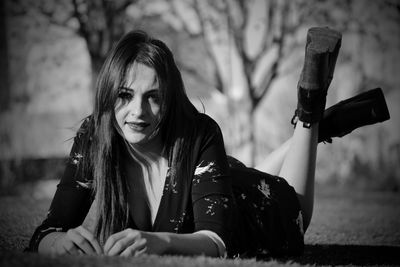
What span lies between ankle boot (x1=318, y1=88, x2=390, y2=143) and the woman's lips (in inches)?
59.5

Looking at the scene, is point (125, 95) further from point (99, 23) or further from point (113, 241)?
point (99, 23)

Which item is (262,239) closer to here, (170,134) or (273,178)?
(273,178)

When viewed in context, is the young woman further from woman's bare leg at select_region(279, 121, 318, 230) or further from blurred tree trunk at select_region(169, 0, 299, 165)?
blurred tree trunk at select_region(169, 0, 299, 165)

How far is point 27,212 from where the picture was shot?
175 inches

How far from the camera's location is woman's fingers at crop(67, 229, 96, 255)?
1.74 metres

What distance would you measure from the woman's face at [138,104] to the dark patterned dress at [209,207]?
0.84 ft

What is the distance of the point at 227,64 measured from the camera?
480 inches

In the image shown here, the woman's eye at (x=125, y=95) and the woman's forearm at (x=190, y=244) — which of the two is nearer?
the woman's forearm at (x=190, y=244)

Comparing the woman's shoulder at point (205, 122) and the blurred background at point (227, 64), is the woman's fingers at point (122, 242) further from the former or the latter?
the blurred background at point (227, 64)

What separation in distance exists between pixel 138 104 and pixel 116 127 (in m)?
0.22

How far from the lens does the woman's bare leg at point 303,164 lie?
3.10 m

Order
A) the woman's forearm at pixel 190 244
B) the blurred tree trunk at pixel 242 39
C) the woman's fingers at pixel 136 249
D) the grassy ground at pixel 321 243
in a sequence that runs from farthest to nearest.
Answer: the blurred tree trunk at pixel 242 39 → the woman's forearm at pixel 190 244 → the woman's fingers at pixel 136 249 → the grassy ground at pixel 321 243

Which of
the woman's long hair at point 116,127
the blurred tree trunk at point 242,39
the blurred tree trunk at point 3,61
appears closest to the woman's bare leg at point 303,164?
the woman's long hair at point 116,127

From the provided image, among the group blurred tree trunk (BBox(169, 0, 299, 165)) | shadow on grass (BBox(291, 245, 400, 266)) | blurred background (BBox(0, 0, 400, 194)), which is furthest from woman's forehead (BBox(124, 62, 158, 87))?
blurred tree trunk (BBox(169, 0, 299, 165))
